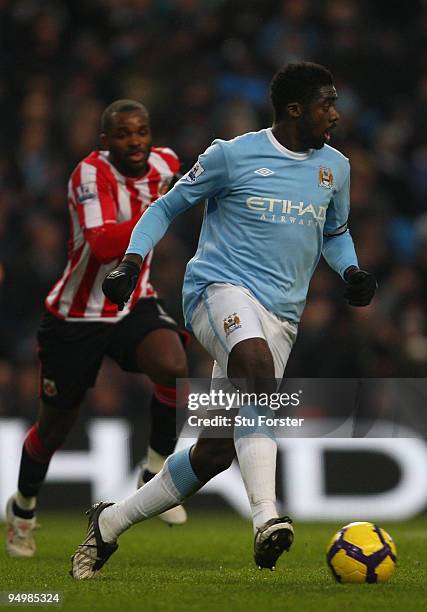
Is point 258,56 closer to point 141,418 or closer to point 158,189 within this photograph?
point 141,418

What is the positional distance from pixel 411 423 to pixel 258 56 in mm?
4798

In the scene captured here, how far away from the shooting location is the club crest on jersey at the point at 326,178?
561 cm

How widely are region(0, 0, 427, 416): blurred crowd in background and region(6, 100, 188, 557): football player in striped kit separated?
2.82 m

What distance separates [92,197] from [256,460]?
2.24 m

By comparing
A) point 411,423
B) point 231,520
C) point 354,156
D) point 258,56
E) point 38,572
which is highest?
point 258,56

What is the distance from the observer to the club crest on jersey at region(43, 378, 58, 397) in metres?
6.98

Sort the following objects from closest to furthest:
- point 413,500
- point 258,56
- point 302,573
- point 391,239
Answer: point 302,573 < point 413,500 < point 391,239 < point 258,56

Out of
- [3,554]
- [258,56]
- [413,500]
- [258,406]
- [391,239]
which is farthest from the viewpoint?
[258,56]

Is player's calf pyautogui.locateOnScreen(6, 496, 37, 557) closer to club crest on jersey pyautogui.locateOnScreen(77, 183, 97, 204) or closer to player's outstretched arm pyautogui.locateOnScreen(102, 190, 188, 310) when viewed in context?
club crest on jersey pyautogui.locateOnScreen(77, 183, 97, 204)

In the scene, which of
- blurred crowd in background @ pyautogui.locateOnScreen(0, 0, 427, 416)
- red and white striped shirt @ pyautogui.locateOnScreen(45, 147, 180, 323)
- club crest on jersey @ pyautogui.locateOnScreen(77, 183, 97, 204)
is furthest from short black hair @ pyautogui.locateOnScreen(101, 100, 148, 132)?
blurred crowd in background @ pyautogui.locateOnScreen(0, 0, 427, 416)

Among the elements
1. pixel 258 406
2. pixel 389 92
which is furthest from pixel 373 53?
pixel 258 406

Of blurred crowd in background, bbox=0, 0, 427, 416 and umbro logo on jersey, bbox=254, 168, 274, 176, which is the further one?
blurred crowd in background, bbox=0, 0, 427, 416

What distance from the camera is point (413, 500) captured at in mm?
9336

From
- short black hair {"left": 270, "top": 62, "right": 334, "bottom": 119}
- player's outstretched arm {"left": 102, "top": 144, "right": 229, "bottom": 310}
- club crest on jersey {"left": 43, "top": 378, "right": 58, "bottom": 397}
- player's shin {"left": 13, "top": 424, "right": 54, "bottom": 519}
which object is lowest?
player's shin {"left": 13, "top": 424, "right": 54, "bottom": 519}
